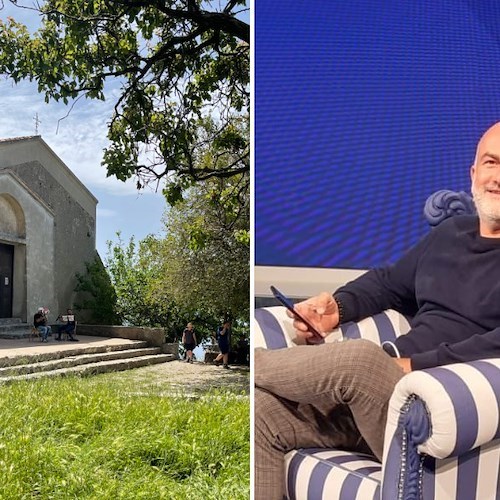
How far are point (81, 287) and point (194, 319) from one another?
2832mm

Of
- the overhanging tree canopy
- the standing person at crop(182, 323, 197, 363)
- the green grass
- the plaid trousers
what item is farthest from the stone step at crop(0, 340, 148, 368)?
the plaid trousers

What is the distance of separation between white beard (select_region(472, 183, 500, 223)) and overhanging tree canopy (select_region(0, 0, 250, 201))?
4.58 m

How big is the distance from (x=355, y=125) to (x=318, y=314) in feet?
1.73

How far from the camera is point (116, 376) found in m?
7.21

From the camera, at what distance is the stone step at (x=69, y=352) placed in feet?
21.1

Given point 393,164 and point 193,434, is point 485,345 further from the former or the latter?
point 193,434

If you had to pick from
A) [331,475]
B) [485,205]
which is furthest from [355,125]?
[331,475]

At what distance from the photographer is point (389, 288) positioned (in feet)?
5.81

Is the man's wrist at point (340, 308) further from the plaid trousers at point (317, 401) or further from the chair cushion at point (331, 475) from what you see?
the chair cushion at point (331, 475)

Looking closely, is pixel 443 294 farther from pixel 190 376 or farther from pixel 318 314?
pixel 190 376

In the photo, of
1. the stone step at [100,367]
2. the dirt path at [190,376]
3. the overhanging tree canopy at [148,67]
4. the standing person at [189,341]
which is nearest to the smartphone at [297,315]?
the overhanging tree canopy at [148,67]

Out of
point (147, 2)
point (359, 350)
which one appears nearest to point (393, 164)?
point (359, 350)

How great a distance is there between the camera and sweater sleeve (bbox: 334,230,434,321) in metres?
1.76

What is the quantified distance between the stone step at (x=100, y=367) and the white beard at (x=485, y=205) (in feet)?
17.5
